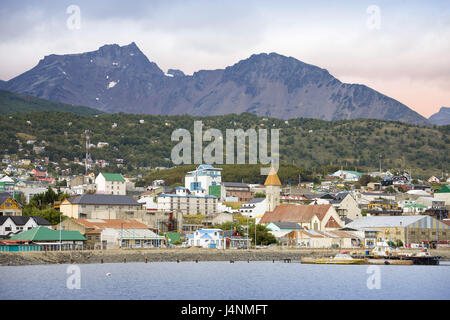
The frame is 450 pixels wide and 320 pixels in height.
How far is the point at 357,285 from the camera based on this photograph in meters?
59.6

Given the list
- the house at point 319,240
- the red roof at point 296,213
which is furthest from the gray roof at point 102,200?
the house at point 319,240

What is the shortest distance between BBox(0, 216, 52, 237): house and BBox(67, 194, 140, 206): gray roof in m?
17.2

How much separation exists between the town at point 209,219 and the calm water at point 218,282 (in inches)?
669

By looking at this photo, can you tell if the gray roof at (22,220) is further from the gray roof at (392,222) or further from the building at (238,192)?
the building at (238,192)

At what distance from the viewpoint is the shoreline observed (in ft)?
254

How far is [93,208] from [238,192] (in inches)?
1967

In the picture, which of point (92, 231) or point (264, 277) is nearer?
point (264, 277)

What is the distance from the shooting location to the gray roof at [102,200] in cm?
11283

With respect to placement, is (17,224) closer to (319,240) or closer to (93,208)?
(93,208)

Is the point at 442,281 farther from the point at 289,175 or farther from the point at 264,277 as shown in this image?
the point at 289,175

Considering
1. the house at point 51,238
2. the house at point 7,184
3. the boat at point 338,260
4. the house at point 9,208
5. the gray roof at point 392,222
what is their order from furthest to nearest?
the house at point 7,184, the gray roof at point 392,222, the house at point 9,208, the boat at point 338,260, the house at point 51,238

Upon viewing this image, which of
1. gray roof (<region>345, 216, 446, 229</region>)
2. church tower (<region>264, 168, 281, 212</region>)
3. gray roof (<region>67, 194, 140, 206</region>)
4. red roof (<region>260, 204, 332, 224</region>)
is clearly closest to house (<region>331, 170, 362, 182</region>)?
church tower (<region>264, 168, 281, 212</region>)

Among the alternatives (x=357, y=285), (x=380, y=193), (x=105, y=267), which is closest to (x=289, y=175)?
(x=380, y=193)
